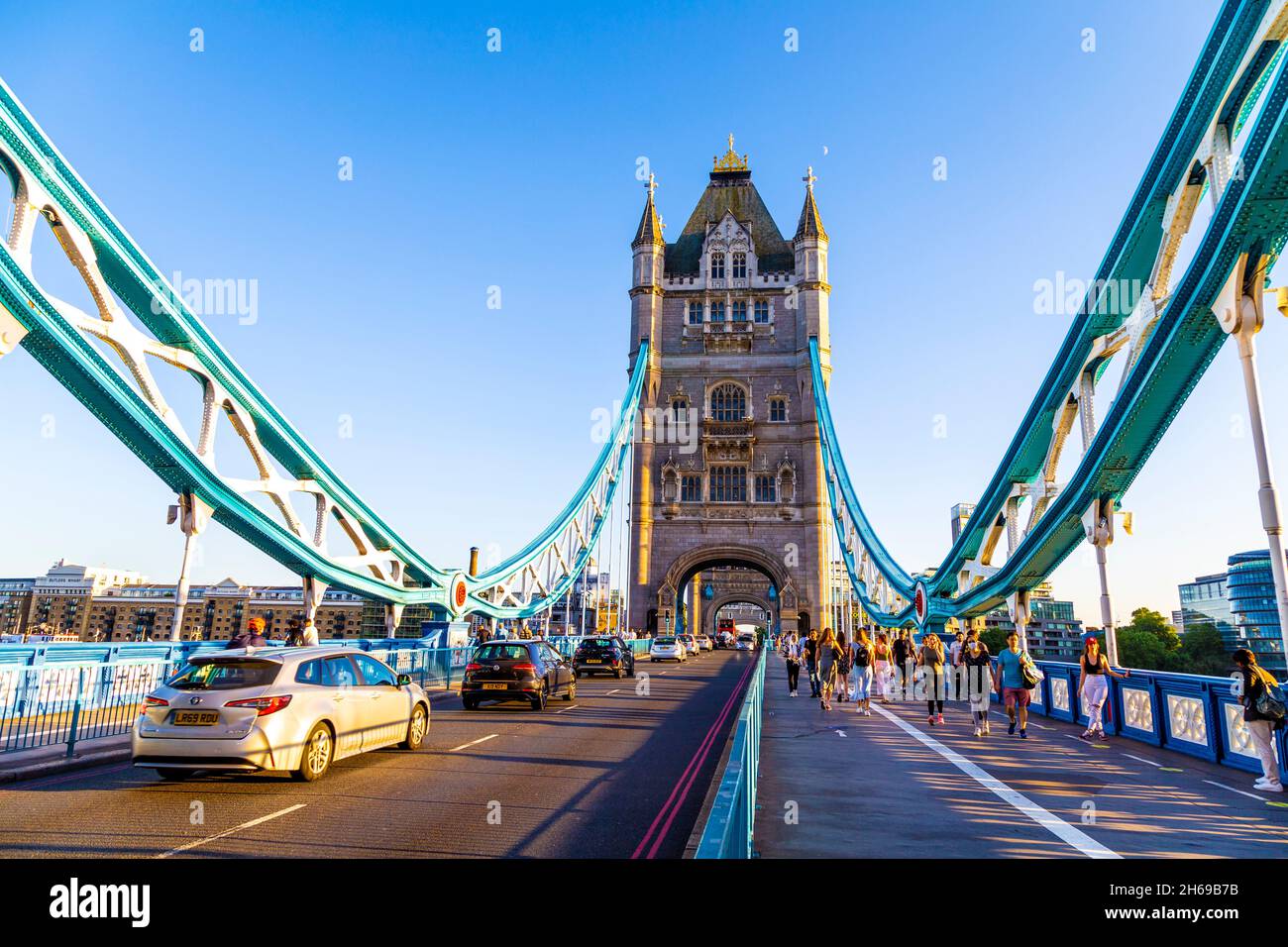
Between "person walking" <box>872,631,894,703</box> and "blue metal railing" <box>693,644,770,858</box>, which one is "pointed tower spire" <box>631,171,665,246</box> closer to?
"person walking" <box>872,631,894,703</box>

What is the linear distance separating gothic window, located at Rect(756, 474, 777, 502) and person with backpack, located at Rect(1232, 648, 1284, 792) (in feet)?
158

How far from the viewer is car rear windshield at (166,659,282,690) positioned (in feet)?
28.7

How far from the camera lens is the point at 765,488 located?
189ft

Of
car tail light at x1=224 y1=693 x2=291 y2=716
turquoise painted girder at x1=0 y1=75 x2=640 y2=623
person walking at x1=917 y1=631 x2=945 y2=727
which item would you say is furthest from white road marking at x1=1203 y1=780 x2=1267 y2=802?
turquoise painted girder at x1=0 y1=75 x2=640 y2=623

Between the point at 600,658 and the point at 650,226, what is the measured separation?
4297cm

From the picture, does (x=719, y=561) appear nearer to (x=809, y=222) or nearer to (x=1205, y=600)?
(x=809, y=222)

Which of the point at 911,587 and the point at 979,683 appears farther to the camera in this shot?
the point at 911,587

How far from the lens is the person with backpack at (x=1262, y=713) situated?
8.76 m

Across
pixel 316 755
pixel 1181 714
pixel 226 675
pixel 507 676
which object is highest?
pixel 226 675

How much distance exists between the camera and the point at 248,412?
20828 mm

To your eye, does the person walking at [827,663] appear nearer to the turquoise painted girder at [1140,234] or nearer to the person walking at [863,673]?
the person walking at [863,673]

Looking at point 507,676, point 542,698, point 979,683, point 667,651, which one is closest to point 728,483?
point 667,651

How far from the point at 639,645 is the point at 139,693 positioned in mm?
36594
